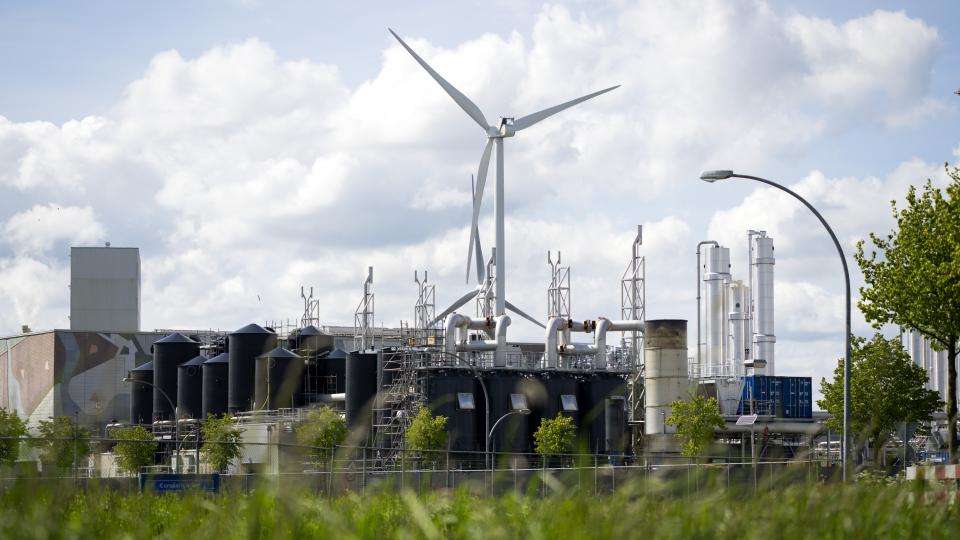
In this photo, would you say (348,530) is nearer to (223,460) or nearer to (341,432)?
(223,460)

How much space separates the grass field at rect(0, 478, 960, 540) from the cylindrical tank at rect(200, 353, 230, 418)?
85908 mm

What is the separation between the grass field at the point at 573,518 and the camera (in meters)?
8.52

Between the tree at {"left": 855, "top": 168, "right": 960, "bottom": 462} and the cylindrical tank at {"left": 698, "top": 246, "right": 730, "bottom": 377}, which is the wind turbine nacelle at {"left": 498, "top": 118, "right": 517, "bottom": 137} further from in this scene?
the tree at {"left": 855, "top": 168, "right": 960, "bottom": 462}

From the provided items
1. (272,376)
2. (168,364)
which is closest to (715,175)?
(272,376)

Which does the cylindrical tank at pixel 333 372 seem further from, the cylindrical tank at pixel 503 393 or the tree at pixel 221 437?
the cylindrical tank at pixel 503 393

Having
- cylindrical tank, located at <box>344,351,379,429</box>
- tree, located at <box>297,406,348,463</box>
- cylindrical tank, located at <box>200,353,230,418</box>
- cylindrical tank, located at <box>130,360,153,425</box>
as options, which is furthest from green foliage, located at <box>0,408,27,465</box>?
cylindrical tank, located at <box>130,360,153,425</box>

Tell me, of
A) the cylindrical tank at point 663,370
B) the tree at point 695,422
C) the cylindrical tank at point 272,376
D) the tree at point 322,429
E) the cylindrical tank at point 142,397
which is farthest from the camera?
the cylindrical tank at point 142,397

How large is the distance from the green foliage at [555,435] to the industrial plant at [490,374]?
1453 mm

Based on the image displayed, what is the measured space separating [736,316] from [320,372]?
3233 centimetres

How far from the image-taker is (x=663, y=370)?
8381 centimetres

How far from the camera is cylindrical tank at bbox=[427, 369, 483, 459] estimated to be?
74.9m

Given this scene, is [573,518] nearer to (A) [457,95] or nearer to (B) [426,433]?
(B) [426,433]

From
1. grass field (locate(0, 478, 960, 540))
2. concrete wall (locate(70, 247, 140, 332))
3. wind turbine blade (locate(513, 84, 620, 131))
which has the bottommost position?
grass field (locate(0, 478, 960, 540))

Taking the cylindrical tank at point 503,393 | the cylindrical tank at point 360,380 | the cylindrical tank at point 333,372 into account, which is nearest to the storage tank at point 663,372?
the cylindrical tank at point 503,393
